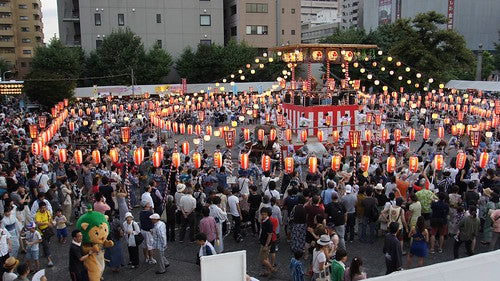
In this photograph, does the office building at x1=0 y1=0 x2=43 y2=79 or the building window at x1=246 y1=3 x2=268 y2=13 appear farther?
A: the office building at x1=0 y1=0 x2=43 y2=79

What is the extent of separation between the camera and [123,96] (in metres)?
36.3

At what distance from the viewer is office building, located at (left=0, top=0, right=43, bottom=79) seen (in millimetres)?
57906

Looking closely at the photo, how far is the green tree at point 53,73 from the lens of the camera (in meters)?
30.4

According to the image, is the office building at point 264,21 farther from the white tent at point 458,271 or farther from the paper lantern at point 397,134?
the white tent at point 458,271

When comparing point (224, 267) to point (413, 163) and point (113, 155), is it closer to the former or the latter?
point (413, 163)

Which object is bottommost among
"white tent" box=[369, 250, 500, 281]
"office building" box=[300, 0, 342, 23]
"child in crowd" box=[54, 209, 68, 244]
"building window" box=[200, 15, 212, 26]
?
"child in crowd" box=[54, 209, 68, 244]

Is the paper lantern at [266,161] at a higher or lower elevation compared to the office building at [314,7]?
lower

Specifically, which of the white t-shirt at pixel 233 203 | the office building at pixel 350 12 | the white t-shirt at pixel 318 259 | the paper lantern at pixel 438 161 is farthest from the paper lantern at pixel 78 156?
the office building at pixel 350 12

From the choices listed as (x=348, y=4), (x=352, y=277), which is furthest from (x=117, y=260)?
(x=348, y=4)

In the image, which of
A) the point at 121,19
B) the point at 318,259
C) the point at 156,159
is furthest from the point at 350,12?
the point at 318,259

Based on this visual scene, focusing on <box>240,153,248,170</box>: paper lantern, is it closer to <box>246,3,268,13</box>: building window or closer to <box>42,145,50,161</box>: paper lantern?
<box>42,145,50,161</box>: paper lantern

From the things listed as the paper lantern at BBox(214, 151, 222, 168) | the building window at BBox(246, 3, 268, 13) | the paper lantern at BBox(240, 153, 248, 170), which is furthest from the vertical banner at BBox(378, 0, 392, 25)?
the paper lantern at BBox(240, 153, 248, 170)

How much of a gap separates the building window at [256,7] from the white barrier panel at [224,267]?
45.8 m

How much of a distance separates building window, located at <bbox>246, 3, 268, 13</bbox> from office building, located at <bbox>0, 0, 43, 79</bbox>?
29.2m
